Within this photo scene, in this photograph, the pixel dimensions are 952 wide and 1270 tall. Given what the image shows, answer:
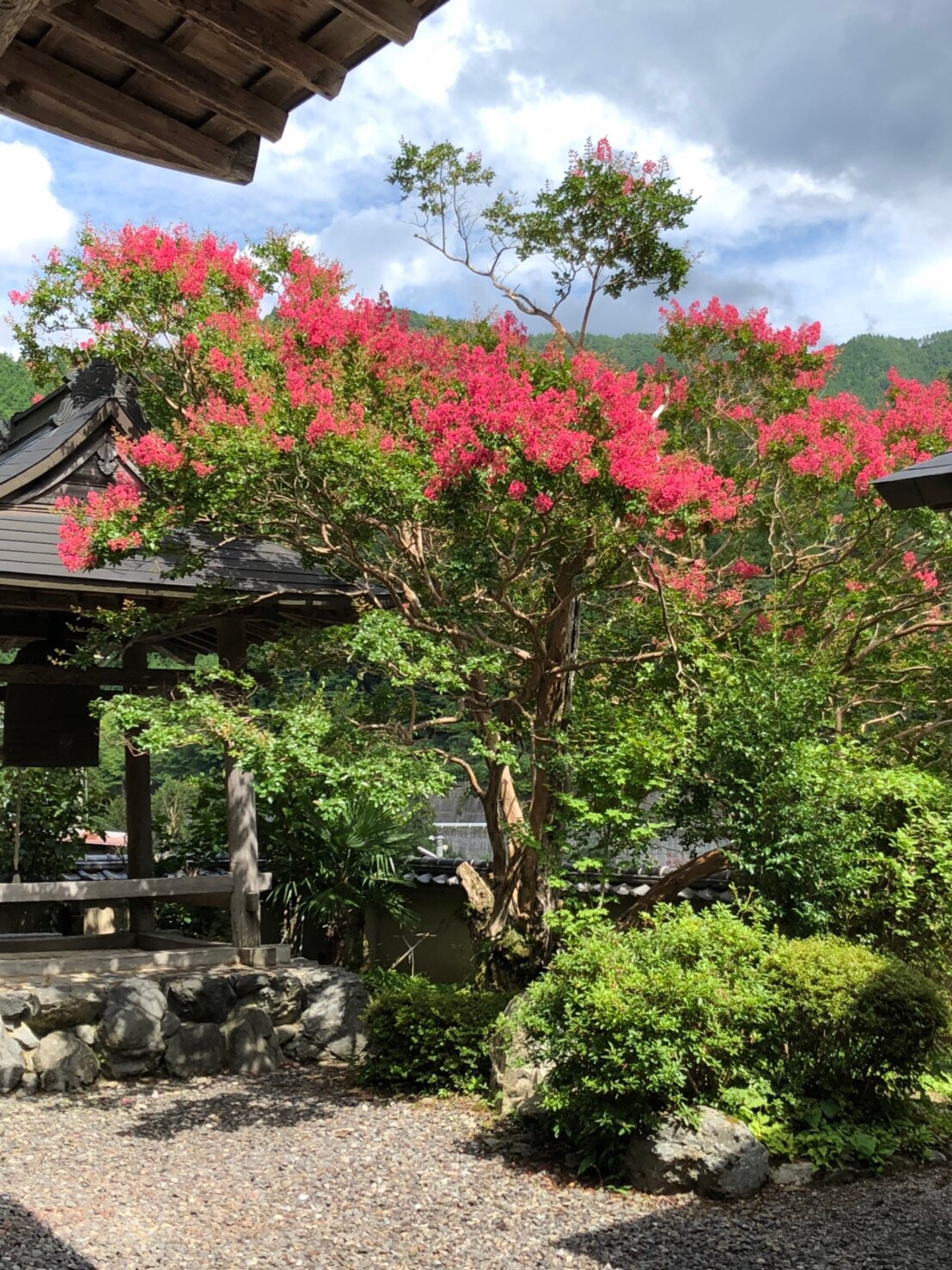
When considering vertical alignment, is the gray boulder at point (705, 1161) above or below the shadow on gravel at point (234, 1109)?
above

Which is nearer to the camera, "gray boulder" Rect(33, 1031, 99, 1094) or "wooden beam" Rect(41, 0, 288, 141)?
"wooden beam" Rect(41, 0, 288, 141)

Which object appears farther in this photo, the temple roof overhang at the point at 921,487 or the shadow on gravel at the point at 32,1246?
the shadow on gravel at the point at 32,1246

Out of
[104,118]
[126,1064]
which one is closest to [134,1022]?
[126,1064]

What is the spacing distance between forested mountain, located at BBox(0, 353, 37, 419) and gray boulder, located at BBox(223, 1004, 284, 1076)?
2081 centimetres

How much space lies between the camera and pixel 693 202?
8570 millimetres

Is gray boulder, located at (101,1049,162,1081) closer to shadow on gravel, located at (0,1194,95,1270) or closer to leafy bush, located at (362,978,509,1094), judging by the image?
leafy bush, located at (362,978,509,1094)

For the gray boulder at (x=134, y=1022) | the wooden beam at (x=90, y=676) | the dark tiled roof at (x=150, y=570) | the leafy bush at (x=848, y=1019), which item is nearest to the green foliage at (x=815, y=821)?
the leafy bush at (x=848, y=1019)

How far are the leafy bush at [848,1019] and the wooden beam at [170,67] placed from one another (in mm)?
4715

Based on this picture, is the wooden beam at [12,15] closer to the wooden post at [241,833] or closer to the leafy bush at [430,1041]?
the leafy bush at [430,1041]

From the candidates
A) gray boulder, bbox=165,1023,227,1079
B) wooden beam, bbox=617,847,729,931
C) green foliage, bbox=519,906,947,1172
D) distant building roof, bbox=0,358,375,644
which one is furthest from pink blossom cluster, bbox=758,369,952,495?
gray boulder, bbox=165,1023,227,1079

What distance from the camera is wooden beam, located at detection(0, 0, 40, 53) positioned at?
1.87 meters

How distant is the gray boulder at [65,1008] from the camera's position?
24.4 feet

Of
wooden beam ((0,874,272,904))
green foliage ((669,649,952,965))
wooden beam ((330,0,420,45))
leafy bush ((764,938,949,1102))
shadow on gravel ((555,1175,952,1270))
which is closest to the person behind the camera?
wooden beam ((330,0,420,45))

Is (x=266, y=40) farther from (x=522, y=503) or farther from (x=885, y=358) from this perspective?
(x=885, y=358)
